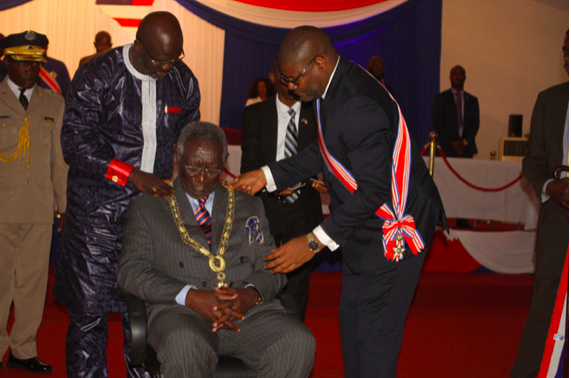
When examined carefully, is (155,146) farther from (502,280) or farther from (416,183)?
(502,280)

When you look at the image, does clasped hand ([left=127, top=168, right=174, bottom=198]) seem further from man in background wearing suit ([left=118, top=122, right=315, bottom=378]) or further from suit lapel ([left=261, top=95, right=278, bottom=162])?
suit lapel ([left=261, top=95, right=278, bottom=162])

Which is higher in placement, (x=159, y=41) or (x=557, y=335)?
(x=159, y=41)

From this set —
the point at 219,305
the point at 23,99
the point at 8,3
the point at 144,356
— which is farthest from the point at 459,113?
the point at 144,356

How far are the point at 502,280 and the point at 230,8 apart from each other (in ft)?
21.8

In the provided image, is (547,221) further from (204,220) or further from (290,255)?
(204,220)

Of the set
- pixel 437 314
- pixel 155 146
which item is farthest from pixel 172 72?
pixel 437 314

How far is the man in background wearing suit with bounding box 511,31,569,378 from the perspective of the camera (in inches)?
134

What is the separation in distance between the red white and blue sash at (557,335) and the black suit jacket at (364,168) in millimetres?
618

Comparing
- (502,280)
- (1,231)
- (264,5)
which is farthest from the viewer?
(264,5)

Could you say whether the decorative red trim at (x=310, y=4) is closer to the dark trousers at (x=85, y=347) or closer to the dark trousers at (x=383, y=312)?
the dark trousers at (x=85, y=347)

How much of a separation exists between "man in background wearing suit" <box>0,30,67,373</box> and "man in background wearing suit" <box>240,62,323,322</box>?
124cm

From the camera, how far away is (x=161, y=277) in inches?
113

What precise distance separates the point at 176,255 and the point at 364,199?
91 centimetres

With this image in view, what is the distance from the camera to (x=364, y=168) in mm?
2578
